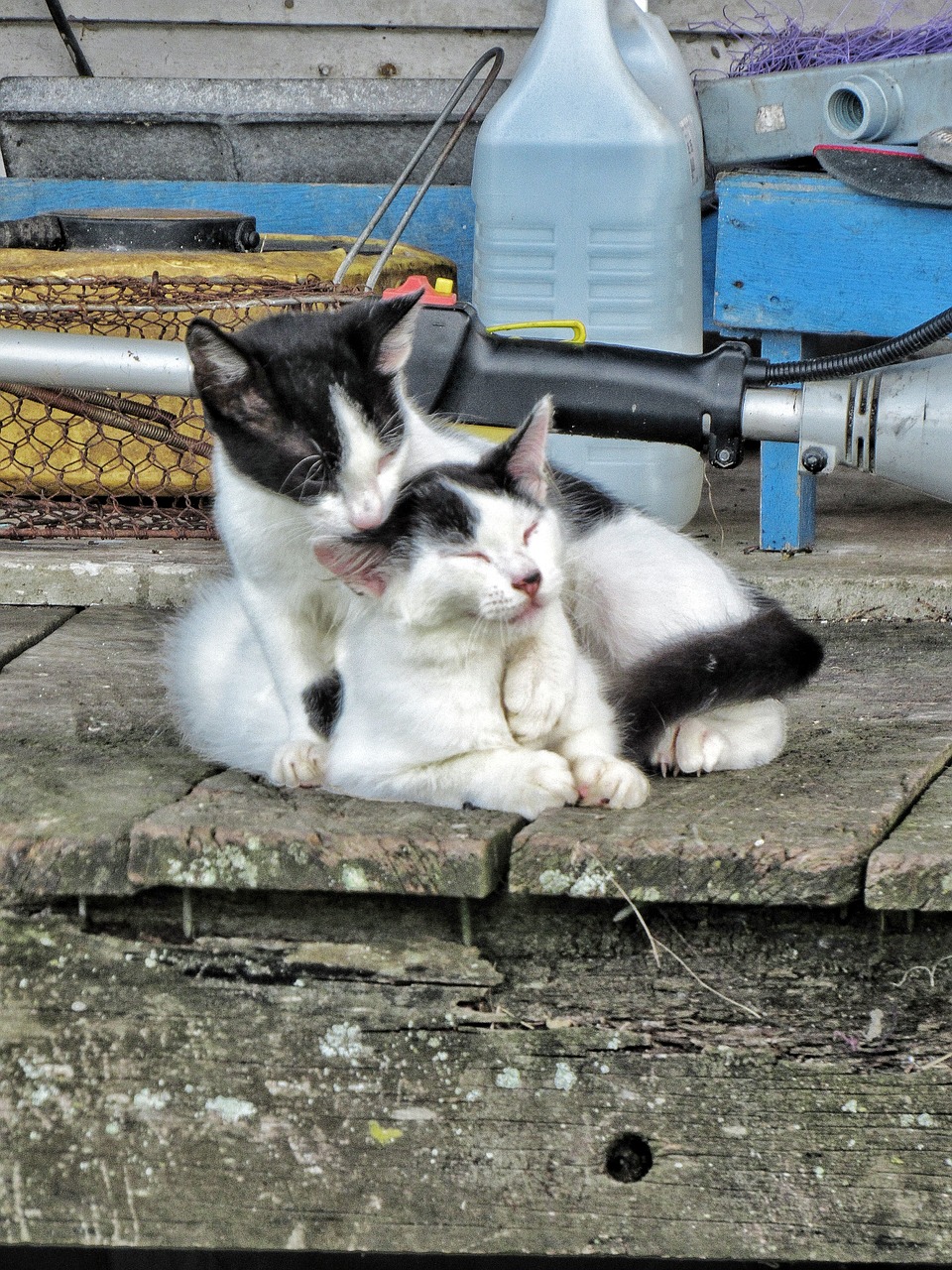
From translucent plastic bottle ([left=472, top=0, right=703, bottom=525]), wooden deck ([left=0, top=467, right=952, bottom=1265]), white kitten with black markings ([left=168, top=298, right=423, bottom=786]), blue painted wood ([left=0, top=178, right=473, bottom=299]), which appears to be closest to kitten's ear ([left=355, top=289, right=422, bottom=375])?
white kitten with black markings ([left=168, top=298, right=423, bottom=786])

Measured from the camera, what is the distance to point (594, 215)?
2.92m

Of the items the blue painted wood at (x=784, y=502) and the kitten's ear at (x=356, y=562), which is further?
the blue painted wood at (x=784, y=502)

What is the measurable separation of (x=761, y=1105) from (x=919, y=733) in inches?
21.3

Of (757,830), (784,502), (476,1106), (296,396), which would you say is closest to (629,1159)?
(476,1106)

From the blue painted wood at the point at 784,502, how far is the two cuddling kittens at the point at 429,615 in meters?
1.11

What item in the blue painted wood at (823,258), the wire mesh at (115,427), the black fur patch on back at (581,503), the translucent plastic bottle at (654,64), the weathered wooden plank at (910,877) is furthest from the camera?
the translucent plastic bottle at (654,64)

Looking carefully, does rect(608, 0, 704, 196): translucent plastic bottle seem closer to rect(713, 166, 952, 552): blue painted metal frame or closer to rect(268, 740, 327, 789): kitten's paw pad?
rect(713, 166, 952, 552): blue painted metal frame

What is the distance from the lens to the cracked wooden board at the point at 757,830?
4.17 feet

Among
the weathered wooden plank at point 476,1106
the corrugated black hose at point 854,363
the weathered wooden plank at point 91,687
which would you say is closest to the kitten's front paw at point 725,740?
the weathered wooden plank at point 476,1106

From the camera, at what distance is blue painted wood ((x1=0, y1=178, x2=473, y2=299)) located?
3446 mm

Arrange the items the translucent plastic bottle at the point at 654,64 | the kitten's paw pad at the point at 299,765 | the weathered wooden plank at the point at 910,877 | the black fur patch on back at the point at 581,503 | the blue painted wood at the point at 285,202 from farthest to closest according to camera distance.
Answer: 1. the blue painted wood at the point at 285,202
2. the translucent plastic bottle at the point at 654,64
3. the black fur patch on back at the point at 581,503
4. the kitten's paw pad at the point at 299,765
5. the weathered wooden plank at the point at 910,877

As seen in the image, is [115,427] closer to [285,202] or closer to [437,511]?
[285,202]

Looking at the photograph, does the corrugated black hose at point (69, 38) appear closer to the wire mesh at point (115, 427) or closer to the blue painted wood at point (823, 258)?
the wire mesh at point (115, 427)

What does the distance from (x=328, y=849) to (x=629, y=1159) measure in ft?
1.36
